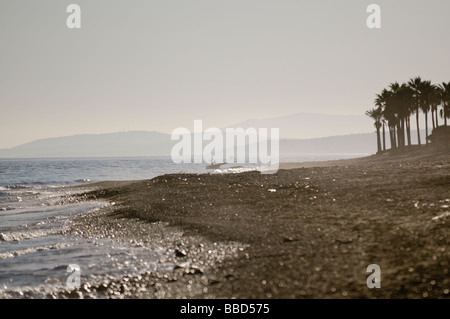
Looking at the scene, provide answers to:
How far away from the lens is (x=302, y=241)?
11859mm

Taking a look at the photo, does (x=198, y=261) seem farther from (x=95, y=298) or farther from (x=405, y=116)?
(x=405, y=116)

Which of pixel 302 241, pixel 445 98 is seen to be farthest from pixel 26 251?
pixel 445 98

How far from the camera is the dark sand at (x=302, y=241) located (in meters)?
8.40

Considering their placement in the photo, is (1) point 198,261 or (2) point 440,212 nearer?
(1) point 198,261

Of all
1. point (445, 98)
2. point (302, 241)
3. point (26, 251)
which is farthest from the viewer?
point (445, 98)

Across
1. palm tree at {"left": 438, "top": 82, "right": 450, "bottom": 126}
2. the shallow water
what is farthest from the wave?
palm tree at {"left": 438, "top": 82, "right": 450, "bottom": 126}

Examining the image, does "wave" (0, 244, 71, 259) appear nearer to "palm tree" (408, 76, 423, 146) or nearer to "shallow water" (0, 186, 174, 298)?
"shallow water" (0, 186, 174, 298)

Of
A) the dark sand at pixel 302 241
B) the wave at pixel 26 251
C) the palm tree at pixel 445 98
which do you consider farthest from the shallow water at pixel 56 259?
the palm tree at pixel 445 98

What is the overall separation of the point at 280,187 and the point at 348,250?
1610 centimetres

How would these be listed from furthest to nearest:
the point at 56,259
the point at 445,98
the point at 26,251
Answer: the point at 445,98 < the point at 26,251 < the point at 56,259

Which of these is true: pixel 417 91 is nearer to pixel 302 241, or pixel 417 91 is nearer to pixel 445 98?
pixel 445 98

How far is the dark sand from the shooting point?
8.40 meters
